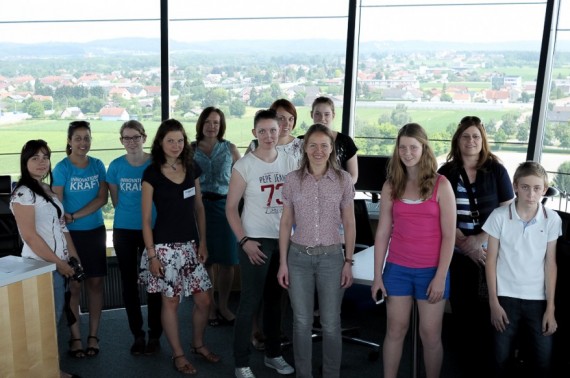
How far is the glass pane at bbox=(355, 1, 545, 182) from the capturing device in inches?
215

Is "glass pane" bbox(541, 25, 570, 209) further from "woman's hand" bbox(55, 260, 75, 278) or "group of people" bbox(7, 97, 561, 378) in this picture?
"woman's hand" bbox(55, 260, 75, 278)

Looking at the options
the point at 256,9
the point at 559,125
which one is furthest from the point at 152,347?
the point at 559,125

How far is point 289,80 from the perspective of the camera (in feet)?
20.0

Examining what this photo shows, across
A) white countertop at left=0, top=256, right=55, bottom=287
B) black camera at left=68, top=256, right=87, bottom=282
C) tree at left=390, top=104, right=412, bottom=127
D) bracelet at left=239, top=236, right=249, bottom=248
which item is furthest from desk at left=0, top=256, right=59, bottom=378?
tree at left=390, top=104, right=412, bottom=127

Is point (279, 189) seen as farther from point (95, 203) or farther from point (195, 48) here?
point (195, 48)

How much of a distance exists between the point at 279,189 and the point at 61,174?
4.60 ft

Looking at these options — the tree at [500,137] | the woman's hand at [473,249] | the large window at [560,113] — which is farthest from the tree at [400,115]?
the woman's hand at [473,249]

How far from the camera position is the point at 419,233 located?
2.85m

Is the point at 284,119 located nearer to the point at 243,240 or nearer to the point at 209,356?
the point at 243,240

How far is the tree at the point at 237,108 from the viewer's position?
19.9 feet

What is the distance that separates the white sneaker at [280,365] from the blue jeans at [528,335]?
1242 mm

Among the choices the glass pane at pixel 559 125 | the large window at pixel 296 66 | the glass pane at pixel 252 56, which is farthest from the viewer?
the glass pane at pixel 252 56

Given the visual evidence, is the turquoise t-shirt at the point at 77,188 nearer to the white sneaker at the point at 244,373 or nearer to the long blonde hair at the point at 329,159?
the white sneaker at the point at 244,373

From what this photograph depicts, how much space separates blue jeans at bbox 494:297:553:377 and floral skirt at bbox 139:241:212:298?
66.8 inches
